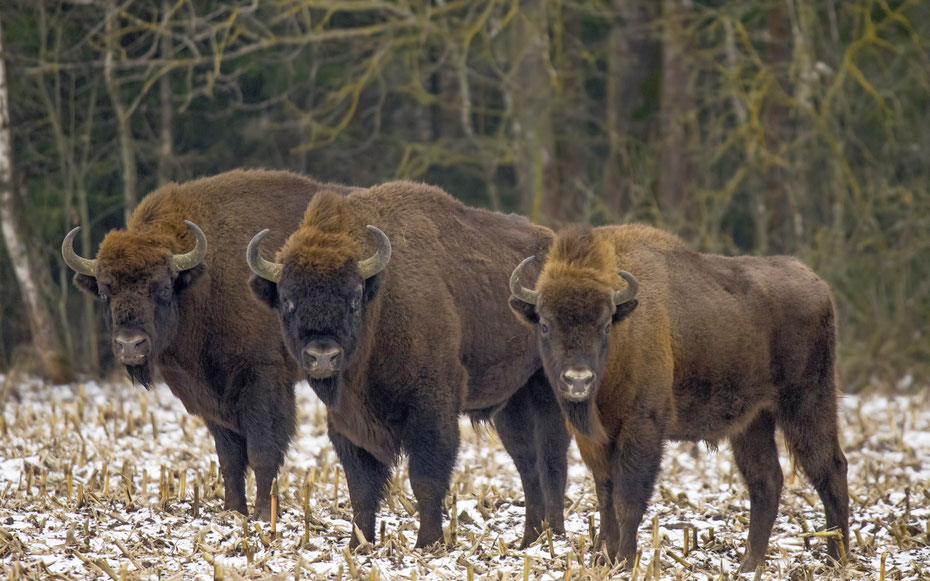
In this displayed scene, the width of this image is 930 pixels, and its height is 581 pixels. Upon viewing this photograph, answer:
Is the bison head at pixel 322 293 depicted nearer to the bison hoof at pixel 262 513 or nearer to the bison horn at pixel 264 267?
the bison horn at pixel 264 267

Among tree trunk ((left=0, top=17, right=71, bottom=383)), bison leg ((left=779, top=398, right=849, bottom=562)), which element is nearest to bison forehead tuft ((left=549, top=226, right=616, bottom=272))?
bison leg ((left=779, top=398, right=849, bottom=562))

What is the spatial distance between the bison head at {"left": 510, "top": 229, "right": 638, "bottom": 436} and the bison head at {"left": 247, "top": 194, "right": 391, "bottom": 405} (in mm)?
932

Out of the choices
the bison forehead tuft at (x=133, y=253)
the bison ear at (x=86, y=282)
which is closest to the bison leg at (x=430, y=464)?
the bison forehead tuft at (x=133, y=253)

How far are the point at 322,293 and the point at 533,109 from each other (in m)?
10.4

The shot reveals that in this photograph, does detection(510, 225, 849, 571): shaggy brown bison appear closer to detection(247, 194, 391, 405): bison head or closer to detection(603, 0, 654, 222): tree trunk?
detection(247, 194, 391, 405): bison head

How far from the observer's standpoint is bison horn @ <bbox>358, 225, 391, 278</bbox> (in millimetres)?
6738

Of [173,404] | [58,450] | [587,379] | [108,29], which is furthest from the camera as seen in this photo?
[108,29]

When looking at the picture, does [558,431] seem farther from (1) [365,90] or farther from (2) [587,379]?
(1) [365,90]

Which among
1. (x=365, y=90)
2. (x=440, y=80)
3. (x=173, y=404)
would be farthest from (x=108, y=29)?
(x=440, y=80)

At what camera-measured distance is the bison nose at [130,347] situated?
24.2 feet

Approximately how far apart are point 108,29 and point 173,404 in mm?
5317

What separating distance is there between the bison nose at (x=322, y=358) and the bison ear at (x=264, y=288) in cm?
58

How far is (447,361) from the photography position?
23.1 feet

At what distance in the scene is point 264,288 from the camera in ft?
22.4
